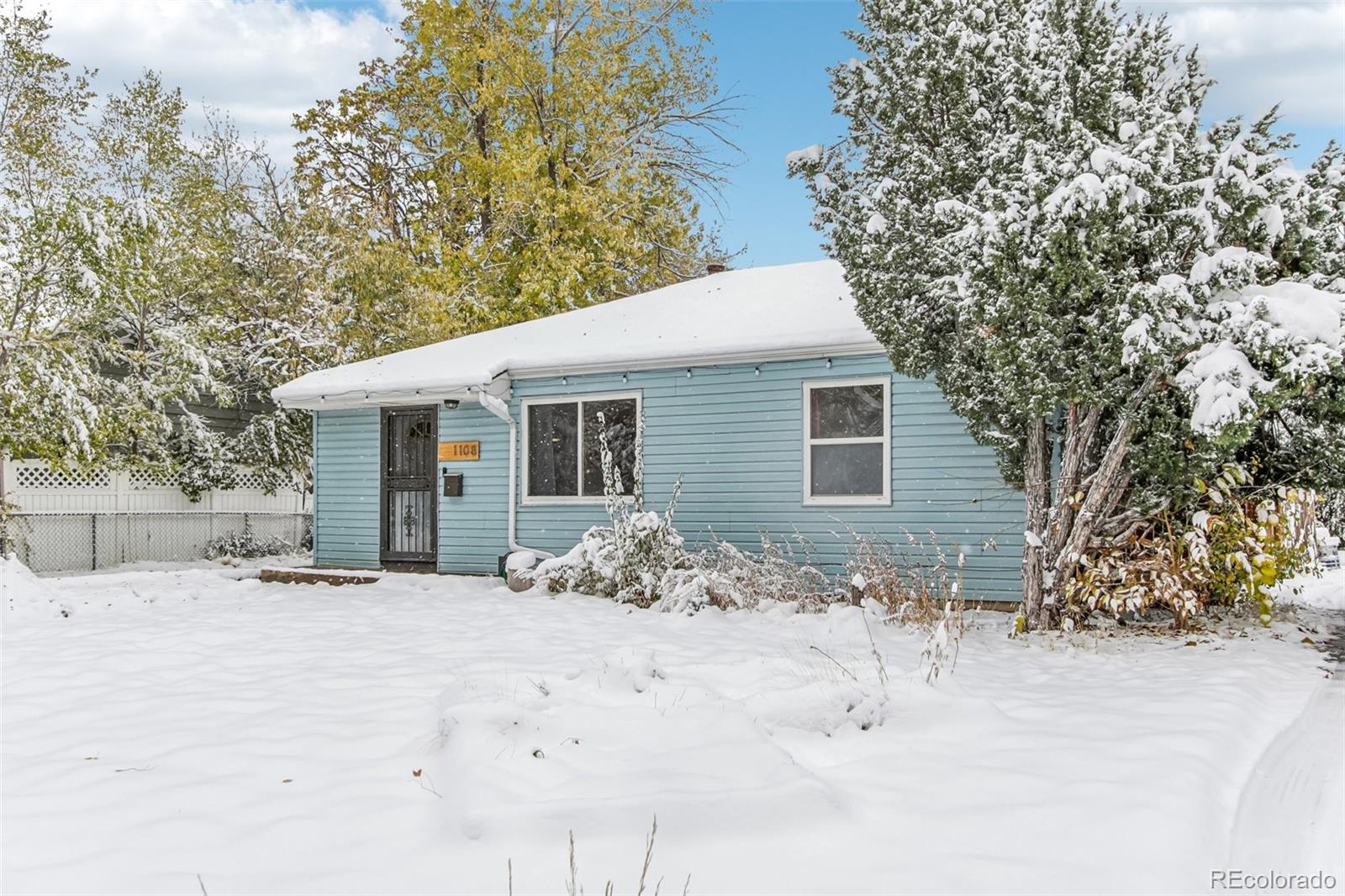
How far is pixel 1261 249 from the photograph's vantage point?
230 inches

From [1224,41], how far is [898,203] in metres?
4.14

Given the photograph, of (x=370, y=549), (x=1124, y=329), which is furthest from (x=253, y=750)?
(x=370, y=549)

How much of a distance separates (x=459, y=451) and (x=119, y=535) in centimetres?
684

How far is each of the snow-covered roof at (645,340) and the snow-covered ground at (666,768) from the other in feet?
12.4

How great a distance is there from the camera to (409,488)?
11.0m

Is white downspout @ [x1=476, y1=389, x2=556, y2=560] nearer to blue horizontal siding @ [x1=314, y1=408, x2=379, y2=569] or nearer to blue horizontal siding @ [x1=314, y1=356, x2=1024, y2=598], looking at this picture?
blue horizontal siding @ [x1=314, y1=356, x2=1024, y2=598]

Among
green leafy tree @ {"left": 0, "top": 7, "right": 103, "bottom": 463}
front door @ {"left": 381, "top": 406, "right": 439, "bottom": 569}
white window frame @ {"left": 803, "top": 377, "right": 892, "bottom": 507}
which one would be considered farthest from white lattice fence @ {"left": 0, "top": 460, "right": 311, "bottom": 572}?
white window frame @ {"left": 803, "top": 377, "right": 892, "bottom": 507}

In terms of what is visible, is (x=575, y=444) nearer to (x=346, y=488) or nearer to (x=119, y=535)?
(x=346, y=488)

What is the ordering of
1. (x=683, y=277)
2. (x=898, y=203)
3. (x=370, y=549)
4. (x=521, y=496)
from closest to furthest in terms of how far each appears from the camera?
(x=898, y=203) → (x=521, y=496) → (x=370, y=549) → (x=683, y=277)

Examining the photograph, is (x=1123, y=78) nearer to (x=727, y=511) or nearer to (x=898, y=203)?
(x=898, y=203)

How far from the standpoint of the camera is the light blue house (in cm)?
834

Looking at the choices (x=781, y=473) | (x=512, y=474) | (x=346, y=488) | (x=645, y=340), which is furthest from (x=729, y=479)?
(x=346, y=488)

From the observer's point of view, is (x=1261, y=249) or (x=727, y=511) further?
(x=727, y=511)

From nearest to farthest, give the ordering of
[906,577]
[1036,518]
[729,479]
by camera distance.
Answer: [1036,518] < [906,577] < [729,479]
